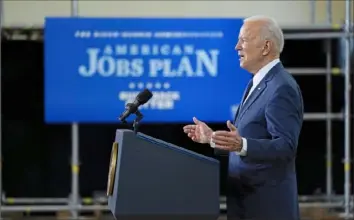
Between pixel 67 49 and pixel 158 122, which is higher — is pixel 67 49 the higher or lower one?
the higher one

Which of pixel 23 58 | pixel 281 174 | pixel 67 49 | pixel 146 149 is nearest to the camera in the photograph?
pixel 146 149

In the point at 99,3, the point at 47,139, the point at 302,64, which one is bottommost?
the point at 47,139

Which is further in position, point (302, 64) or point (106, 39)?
point (302, 64)

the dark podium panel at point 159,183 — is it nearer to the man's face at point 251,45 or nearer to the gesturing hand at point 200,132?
the gesturing hand at point 200,132

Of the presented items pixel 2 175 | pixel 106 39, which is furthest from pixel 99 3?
pixel 2 175

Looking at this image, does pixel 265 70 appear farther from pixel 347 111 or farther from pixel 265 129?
pixel 347 111

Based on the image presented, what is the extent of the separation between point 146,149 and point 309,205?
3.32m

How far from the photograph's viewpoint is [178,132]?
5.29 metres

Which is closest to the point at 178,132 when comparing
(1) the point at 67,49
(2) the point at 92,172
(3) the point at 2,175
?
(2) the point at 92,172

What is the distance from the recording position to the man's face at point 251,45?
7.22ft

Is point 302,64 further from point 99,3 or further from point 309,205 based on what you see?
point 99,3

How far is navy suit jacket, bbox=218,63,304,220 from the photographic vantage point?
210cm

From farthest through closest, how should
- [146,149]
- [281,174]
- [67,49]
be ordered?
[67,49] < [281,174] < [146,149]

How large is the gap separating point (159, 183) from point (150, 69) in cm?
295
